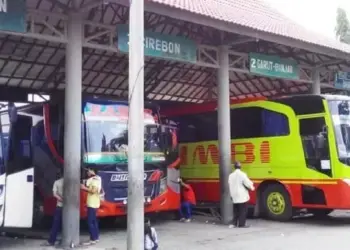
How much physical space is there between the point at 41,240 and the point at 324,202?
21.9 ft

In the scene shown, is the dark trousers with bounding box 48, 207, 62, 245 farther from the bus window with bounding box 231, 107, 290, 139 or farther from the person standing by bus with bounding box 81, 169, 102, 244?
the bus window with bounding box 231, 107, 290, 139

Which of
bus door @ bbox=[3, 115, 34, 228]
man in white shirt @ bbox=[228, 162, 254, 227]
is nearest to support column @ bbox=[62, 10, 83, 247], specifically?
bus door @ bbox=[3, 115, 34, 228]

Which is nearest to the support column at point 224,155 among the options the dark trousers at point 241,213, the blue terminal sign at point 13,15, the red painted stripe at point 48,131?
the dark trousers at point 241,213

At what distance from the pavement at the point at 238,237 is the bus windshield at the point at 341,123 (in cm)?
189

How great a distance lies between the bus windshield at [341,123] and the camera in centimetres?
1283

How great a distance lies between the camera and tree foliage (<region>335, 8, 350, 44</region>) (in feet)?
132

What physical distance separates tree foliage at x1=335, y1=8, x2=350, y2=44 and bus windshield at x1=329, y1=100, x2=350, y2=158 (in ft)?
94.2

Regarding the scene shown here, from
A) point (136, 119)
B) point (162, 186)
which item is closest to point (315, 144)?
point (162, 186)

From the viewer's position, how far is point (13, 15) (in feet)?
31.3

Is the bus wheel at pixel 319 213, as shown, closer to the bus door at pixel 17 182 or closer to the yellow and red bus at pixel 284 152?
the yellow and red bus at pixel 284 152

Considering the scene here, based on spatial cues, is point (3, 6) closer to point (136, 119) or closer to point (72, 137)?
point (72, 137)

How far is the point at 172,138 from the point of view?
13.6m

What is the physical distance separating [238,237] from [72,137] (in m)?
4.06

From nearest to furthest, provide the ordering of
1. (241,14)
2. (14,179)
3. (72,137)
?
(14,179)
(72,137)
(241,14)
